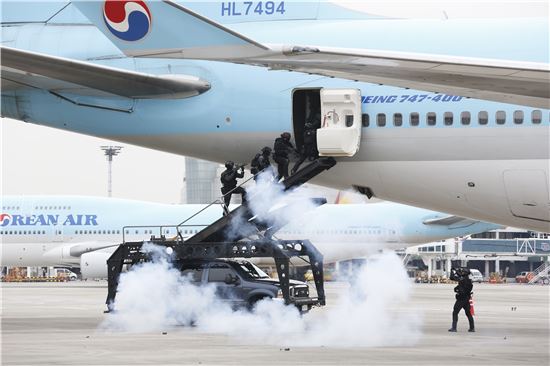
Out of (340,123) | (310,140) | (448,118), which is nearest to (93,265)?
(310,140)

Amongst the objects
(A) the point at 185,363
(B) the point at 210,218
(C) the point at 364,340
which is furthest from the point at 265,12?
(B) the point at 210,218

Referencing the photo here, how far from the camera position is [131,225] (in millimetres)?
62188

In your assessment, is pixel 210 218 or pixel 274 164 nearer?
pixel 274 164

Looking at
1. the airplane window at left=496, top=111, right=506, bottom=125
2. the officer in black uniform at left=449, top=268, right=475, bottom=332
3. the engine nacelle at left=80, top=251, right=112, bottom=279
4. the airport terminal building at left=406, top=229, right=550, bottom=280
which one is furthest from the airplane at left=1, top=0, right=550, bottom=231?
the airport terminal building at left=406, top=229, right=550, bottom=280

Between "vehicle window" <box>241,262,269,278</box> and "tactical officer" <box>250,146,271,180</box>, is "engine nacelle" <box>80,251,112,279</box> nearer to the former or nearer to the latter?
"vehicle window" <box>241,262,269,278</box>

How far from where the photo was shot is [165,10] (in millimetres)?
19109

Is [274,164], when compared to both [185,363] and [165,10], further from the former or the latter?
[185,363]

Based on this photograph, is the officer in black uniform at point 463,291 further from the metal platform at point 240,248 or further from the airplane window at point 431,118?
the airplane window at point 431,118

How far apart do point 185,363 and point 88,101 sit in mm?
9074

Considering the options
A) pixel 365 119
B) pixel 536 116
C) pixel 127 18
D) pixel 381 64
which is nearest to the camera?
pixel 381 64

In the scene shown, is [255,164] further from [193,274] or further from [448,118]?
[448,118]

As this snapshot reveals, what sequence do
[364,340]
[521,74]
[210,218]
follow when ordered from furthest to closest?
[210,218], [364,340], [521,74]

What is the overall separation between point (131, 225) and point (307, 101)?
4029 centimetres

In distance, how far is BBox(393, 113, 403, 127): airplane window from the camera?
73.1 feet
